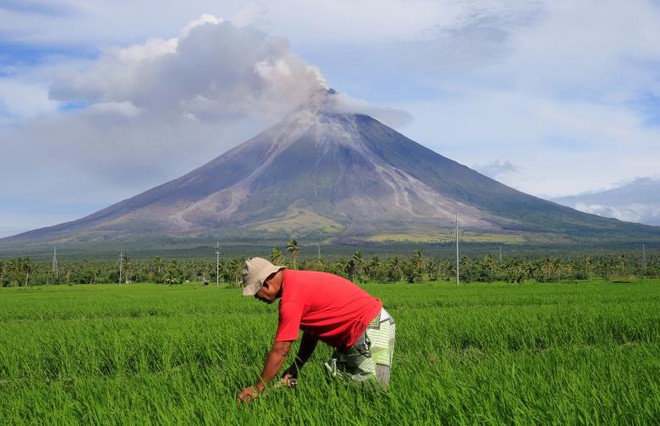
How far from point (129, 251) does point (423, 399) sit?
662ft

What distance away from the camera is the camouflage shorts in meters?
4.93

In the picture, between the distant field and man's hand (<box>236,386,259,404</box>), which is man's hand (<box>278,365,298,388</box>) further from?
man's hand (<box>236,386,259,404</box>)

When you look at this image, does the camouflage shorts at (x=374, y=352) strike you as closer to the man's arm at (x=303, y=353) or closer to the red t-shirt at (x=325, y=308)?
the red t-shirt at (x=325, y=308)

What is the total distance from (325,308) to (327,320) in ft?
0.33

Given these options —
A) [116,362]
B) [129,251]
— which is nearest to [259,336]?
[116,362]

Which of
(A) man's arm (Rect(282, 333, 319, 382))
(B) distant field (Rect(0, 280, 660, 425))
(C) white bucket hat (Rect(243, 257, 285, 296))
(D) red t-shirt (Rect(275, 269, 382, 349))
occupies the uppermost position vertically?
(C) white bucket hat (Rect(243, 257, 285, 296))

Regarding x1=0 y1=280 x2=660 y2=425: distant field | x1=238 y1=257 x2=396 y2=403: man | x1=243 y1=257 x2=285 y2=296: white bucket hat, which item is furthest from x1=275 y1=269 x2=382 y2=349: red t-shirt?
x1=0 y1=280 x2=660 y2=425: distant field

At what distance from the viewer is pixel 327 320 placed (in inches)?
191

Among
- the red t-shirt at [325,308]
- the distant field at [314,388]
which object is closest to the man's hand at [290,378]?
the distant field at [314,388]

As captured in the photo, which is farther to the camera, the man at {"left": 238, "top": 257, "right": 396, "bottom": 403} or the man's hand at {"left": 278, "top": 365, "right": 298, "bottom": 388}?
the man's hand at {"left": 278, "top": 365, "right": 298, "bottom": 388}

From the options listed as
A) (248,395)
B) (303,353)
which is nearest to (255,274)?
(248,395)

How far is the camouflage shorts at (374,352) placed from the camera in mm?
4926

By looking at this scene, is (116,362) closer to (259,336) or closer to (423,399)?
(259,336)

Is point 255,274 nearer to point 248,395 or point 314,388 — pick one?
point 248,395
